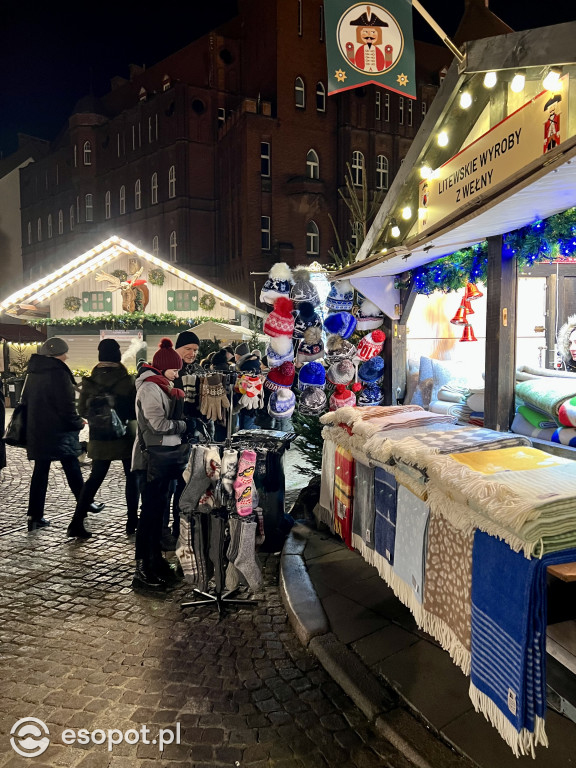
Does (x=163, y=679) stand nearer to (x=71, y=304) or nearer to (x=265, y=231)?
(x=71, y=304)

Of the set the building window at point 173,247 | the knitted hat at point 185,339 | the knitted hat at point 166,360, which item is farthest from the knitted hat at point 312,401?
the building window at point 173,247

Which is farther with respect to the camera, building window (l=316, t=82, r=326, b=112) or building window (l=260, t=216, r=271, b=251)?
building window (l=316, t=82, r=326, b=112)

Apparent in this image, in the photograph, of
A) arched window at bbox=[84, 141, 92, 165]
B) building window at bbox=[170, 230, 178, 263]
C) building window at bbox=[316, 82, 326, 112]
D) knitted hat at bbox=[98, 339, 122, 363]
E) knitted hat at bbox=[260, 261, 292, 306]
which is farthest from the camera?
arched window at bbox=[84, 141, 92, 165]

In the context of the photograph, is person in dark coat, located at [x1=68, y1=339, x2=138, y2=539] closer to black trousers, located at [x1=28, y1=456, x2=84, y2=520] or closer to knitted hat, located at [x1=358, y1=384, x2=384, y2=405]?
black trousers, located at [x1=28, y1=456, x2=84, y2=520]

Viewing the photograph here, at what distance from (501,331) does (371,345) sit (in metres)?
2.10

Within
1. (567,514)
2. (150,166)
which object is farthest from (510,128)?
(150,166)

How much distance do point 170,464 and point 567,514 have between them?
3.38 meters

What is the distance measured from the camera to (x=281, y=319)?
5898 mm

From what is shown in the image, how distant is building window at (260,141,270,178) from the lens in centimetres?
2747

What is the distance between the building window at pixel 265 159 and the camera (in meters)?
27.5

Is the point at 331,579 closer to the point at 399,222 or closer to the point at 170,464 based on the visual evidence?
the point at 170,464

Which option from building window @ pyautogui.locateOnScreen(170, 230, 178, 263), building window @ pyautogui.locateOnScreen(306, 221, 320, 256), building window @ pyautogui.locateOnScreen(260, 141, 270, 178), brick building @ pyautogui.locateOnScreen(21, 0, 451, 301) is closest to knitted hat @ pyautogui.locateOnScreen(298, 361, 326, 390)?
brick building @ pyautogui.locateOnScreen(21, 0, 451, 301)

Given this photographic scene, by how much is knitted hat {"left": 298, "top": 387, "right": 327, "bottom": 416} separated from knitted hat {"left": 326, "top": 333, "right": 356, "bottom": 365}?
1.55 feet

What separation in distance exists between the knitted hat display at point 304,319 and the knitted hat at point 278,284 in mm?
236
